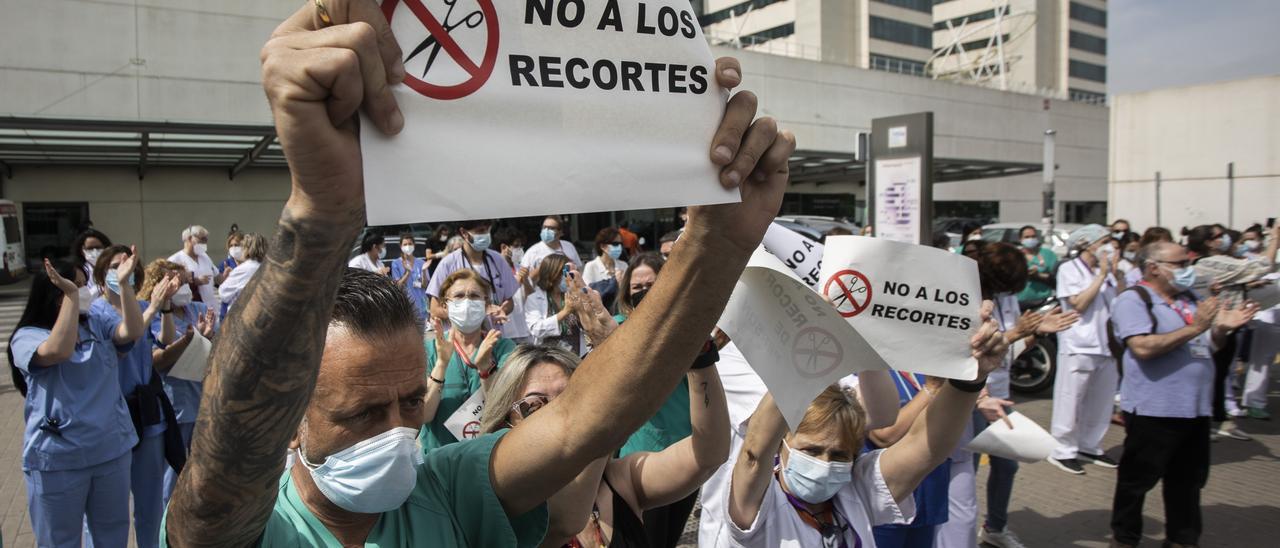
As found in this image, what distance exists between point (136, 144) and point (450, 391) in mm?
19250

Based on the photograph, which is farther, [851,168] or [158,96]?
[851,168]

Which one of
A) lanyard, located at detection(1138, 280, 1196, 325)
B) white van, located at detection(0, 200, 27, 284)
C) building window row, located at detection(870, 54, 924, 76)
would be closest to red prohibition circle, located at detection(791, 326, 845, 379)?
lanyard, located at detection(1138, 280, 1196, 325)

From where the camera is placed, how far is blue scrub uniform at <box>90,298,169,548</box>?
4.27 meters

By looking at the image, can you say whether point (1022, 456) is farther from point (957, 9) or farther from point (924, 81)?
point (957, 9)

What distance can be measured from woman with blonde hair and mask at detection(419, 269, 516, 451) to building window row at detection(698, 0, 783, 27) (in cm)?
5099

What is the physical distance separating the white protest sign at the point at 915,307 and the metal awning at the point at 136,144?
13.7m

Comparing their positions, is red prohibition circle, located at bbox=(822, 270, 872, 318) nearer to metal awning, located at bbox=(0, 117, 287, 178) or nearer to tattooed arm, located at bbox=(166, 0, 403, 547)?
tattooed arm, located at bbox=(166, 0, 403, 547)

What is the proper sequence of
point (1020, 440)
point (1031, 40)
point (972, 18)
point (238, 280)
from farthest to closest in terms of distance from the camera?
point (972, 18) → point (1031, 40) → point (238, 280) → point (1020, 440)

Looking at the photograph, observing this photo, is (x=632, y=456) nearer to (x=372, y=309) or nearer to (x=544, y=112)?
(x=372, y=309)

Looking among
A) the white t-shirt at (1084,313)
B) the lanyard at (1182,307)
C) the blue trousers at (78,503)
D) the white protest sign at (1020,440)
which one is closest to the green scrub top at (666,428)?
A: the white protest sign at (1020,440)

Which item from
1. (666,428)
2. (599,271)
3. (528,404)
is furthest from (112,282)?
(599,271)

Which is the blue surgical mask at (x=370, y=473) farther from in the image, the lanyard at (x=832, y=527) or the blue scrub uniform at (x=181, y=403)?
the blue scrub uniform at (x=181, y=403)

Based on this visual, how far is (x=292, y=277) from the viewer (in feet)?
3.31

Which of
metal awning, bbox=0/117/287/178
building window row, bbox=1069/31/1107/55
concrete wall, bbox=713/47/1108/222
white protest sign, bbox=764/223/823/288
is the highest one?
building window row, bbox=1069/31/1107/55
